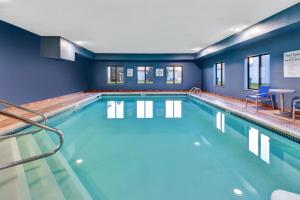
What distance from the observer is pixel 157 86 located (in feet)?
52.3

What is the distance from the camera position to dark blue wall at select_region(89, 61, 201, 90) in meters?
15.5

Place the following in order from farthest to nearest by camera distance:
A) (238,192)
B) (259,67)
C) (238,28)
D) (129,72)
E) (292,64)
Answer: (129,72) < (259,67) < (238,28) < (292,64) < (238,192)

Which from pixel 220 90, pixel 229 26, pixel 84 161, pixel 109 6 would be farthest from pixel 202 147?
pixel 220 90

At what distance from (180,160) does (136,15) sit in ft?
11.9

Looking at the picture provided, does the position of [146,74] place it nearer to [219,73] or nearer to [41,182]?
[219,73]

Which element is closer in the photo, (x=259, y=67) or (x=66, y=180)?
(x=66, y=180)

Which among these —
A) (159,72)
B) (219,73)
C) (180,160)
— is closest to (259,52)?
(219,73)

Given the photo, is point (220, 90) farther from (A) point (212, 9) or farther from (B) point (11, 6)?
(B) point (11, 6)

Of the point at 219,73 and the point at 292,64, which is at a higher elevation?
the point at 219,73

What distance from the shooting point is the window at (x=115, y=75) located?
15773 mm

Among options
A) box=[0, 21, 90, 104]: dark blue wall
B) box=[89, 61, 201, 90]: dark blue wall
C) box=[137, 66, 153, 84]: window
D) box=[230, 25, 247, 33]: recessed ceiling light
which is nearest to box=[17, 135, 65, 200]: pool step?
box=[0, 21, 90, 104]: dark blue wall

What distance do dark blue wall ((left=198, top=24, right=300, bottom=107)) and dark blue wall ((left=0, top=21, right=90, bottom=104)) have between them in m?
7.13

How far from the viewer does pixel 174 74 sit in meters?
16.0

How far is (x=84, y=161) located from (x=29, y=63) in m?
5.78
